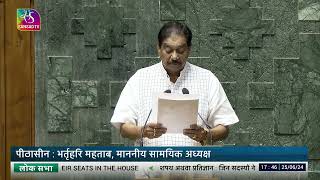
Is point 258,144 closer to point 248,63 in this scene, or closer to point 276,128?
point 276,128

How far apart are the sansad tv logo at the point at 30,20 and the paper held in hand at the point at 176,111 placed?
7.45 feet

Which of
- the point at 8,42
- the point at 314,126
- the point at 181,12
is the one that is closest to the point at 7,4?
the point at 8,42

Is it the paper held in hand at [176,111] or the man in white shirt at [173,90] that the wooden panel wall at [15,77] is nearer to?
the man in white shirt at [173,90]

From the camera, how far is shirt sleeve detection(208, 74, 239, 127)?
3.90 m

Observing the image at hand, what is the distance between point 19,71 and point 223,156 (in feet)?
8.74

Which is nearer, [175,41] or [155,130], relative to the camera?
[155,130]

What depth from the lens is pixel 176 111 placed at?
11.9 ft

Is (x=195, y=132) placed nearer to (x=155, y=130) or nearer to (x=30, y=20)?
(x=155, y=130)

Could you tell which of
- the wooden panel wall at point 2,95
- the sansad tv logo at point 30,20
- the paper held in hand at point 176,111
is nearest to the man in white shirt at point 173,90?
the paper held in hand at point 176,111

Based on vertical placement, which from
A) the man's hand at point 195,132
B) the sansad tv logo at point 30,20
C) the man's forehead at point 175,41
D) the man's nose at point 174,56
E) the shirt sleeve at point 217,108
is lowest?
the man's hand at point 195,132

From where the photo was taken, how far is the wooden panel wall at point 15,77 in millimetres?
5676

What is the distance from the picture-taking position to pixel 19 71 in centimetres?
568

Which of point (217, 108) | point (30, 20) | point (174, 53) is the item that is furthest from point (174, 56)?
point (30, 20)

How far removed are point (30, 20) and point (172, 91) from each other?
2148 millimetres
